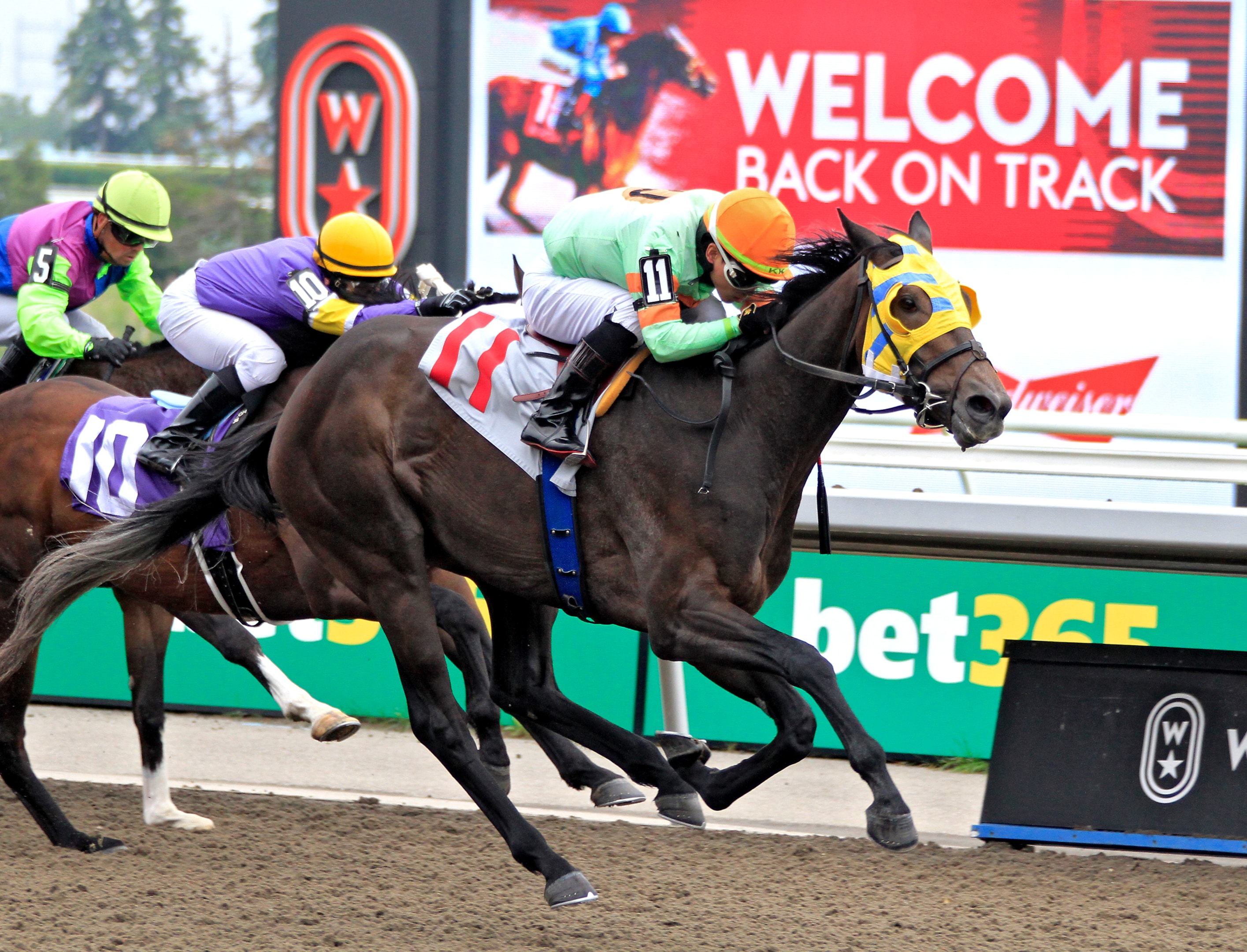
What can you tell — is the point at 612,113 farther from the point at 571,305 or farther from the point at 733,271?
the point at 733,271

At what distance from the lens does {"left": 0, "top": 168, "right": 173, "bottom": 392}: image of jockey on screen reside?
232 inches

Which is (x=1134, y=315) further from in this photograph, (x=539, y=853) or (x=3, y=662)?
(x=3, y=662)

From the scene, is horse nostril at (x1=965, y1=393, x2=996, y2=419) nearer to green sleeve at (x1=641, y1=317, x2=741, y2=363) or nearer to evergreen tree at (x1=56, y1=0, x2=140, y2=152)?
green sleeve at (x1=641, y1=317, x2=741, y2=363)

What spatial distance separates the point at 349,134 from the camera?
7574 mm

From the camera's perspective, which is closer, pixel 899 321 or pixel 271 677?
pixel 899 321

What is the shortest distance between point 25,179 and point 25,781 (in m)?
4.26

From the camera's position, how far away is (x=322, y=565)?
15.6 ft

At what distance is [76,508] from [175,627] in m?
1.75

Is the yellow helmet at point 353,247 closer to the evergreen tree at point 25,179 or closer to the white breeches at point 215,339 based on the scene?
the white breeches at point 215,339

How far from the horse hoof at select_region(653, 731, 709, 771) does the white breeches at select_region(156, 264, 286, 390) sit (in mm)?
1901

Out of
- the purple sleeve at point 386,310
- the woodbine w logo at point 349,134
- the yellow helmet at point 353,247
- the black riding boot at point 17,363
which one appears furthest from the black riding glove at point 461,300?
the woodbine w logo at point 349,134

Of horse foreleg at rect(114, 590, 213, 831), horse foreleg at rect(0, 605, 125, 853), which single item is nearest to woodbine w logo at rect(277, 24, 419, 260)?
horse foreleg at rect(114, 590, 213, 831)

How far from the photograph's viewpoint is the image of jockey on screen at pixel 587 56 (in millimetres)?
7645

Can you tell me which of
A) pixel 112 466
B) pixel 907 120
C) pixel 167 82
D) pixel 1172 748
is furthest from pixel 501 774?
pixel 167 82
